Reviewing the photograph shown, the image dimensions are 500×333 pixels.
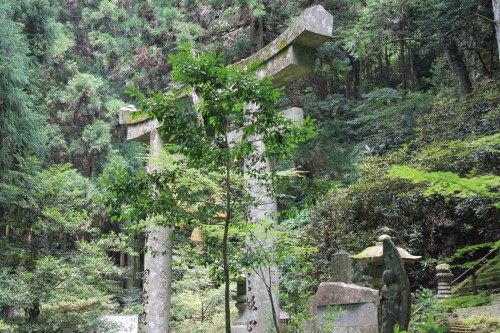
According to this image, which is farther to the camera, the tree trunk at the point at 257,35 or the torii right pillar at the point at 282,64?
the tree trunk at the point at 257,35

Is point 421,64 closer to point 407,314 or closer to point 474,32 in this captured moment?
point 474,32

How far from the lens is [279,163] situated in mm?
13664

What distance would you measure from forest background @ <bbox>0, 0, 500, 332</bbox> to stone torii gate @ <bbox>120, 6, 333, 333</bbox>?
53 cm

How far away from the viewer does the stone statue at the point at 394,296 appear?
4.43 m

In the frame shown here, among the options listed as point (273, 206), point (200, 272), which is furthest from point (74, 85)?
point (273, 206)

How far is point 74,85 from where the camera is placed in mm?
16703

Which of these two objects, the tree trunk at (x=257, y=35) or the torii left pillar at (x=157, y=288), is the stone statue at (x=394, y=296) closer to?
the torii left pillar at (x=157, y=288)

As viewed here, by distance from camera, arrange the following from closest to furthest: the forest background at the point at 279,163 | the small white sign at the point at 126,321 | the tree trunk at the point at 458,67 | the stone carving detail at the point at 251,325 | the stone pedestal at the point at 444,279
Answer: the stone carving detail at the point at 251,325 → the stone pedestal at the point at 444,279 → the forest background at the point at 279,163 → the small white sign at the point at 126,321 → the tree trunk at the point at 458,67

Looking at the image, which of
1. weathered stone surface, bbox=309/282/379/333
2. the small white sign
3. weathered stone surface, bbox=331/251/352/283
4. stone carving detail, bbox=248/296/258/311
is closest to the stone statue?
weathered stone surface, bbox=309/282/379/333

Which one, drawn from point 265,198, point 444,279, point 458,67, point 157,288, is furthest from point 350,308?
point 458,67

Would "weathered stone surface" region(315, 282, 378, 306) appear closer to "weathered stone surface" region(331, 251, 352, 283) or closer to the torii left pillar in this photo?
"weathered stone surface" region(331, 251, 352, 283)

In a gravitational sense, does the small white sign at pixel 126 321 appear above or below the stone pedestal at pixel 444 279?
below

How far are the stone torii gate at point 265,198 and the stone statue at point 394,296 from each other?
1551 millimetres

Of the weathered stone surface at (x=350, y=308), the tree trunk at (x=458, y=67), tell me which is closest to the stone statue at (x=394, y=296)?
the weathered stone surface at (x=350, y=308)
